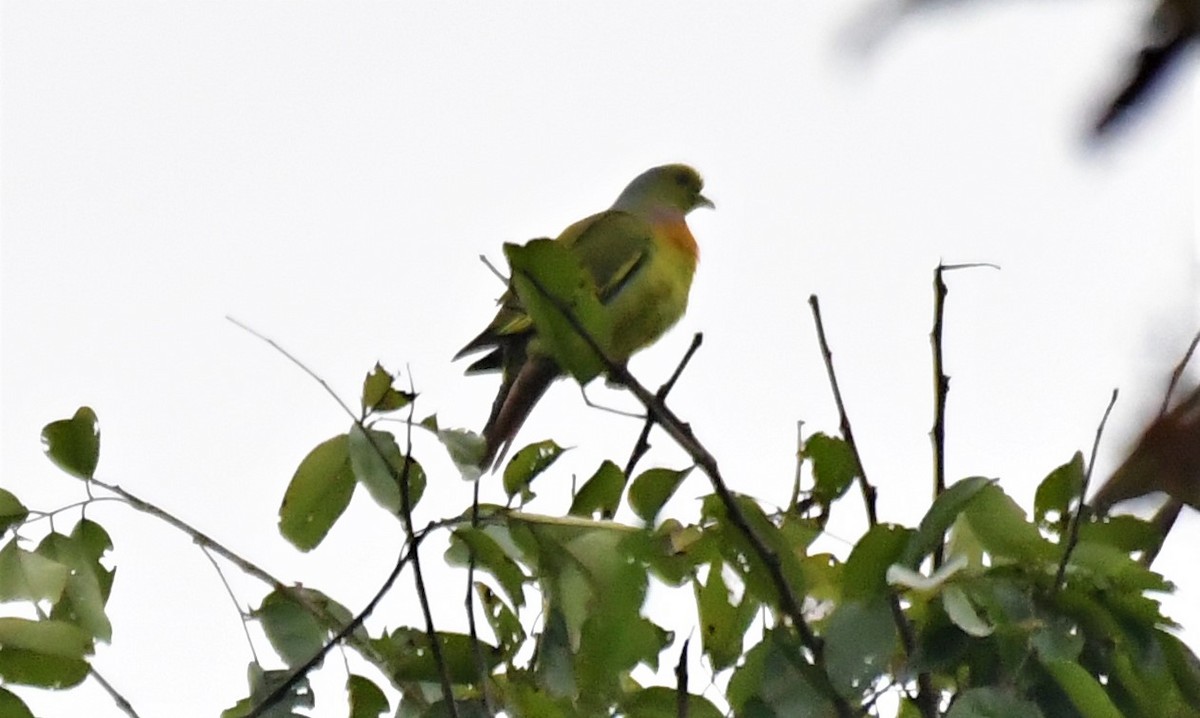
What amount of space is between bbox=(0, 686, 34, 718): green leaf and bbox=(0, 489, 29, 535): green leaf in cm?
23

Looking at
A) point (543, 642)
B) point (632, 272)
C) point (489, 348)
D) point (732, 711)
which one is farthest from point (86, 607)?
point (632, 272)

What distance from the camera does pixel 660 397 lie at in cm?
201

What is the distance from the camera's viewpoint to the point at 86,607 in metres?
2.10

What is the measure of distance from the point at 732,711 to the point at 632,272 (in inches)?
115

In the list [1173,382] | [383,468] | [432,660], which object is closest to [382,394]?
[383,468]

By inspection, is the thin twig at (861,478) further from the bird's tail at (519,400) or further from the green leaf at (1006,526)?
the bird's tail at (519,400)

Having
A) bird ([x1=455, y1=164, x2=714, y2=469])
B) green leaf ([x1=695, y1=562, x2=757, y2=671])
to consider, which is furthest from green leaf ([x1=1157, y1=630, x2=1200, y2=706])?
bird ([x1=455, y1=164, x2=714, y2=469])

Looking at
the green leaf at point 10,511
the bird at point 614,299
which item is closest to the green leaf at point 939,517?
the green leaf at point 10,511

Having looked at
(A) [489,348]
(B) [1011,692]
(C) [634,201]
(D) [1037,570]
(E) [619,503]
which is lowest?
(B) [1011,692]

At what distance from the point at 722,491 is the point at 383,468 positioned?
18.8 inches

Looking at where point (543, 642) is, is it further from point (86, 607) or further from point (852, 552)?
point (86, 607)

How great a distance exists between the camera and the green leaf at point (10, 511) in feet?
6.87

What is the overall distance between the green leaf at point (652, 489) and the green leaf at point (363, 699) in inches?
18.6

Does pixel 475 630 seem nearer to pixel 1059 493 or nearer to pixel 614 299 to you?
pixel 1059 493
